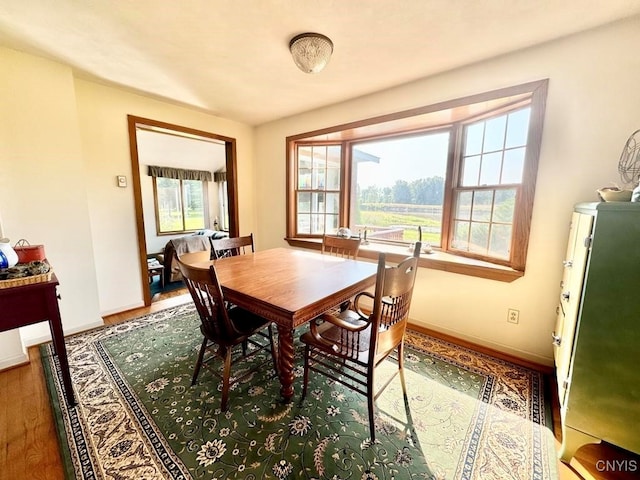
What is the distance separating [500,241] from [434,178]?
899 millimetres

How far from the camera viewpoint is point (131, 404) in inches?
64.1

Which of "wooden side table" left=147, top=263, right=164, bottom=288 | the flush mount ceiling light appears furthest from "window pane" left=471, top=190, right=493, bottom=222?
"wooden side table" left=147, top=263, right=164, bottom=288

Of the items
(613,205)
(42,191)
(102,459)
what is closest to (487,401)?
(613,205)

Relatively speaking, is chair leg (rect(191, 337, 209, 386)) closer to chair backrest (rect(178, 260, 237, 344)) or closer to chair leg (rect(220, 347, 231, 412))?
chair backrest (rect(178, 260, 237, 344))

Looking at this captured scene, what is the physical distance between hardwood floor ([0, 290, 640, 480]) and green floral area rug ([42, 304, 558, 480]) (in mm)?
52

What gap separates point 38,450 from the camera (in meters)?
1.33

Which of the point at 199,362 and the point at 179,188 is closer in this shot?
the point at 199,362

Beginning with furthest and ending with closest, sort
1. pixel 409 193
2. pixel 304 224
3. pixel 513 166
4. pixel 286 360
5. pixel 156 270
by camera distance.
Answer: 1. pixel 156 270
2. pixel 304 224
3. pixel 409 193
4. pixel 513 166
5. pixel 286 360

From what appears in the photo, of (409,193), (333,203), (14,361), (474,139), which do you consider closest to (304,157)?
(333,203)

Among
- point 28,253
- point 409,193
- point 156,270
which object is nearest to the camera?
point 28,253

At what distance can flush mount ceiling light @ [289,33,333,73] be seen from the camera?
172cm

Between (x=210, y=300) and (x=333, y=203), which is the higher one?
(x=333, y=203)

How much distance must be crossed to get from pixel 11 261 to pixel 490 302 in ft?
10.8

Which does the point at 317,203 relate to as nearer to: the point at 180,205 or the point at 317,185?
the point at 317,185
